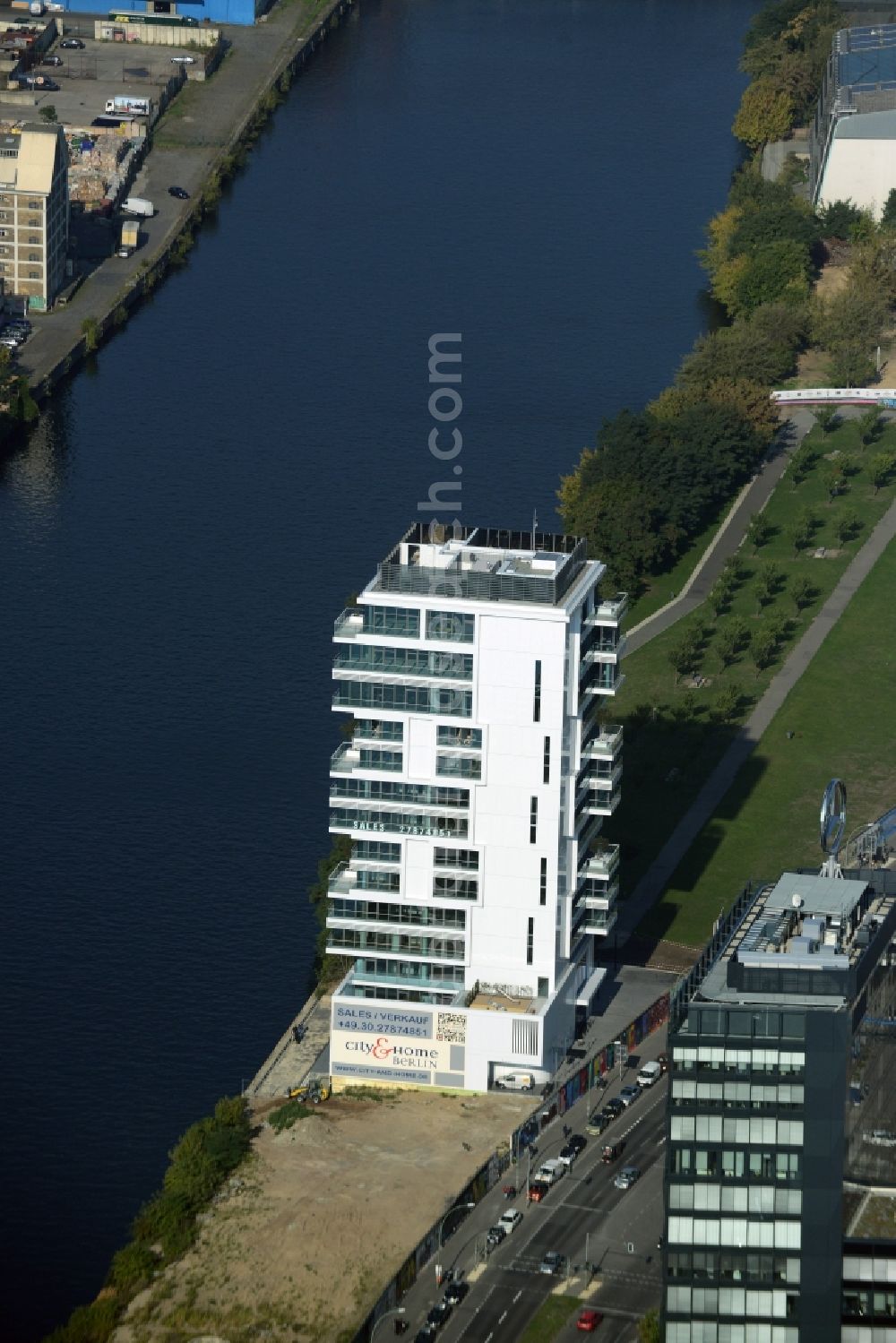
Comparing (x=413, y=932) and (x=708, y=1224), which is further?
(x=413, y=932)

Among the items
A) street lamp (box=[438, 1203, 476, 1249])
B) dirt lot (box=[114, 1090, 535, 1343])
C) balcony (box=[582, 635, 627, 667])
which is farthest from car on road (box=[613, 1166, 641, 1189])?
balcony (box=[582, 635, 627, 667])

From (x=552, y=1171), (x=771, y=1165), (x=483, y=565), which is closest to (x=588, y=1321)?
(x=552, y=1171)

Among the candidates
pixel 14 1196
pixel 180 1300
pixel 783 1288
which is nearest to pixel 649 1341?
pixel 783 1288

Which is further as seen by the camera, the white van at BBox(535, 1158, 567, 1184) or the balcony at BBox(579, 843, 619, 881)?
the balcony at BBox(579, 843, 619, 881)

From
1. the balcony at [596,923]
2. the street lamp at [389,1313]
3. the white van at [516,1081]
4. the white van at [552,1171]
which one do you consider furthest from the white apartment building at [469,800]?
the street lamp at [389,1313]

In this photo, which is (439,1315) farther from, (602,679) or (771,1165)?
(602,679)

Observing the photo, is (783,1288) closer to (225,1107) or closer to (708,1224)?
(708,1224)

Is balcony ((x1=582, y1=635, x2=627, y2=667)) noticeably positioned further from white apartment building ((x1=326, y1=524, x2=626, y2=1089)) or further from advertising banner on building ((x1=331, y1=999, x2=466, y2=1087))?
advertising banner on building ((x1=331, y1=999, x2=466, y2=1087))
